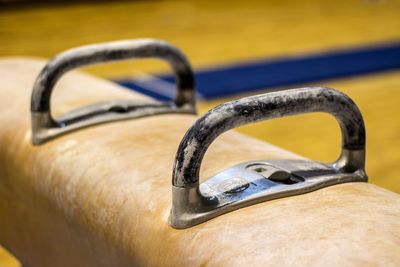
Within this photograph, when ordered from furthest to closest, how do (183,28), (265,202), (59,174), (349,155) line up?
(183,28) < (59,174) < (349,155) < (265,202)

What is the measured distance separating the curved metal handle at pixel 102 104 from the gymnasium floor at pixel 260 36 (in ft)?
3.49

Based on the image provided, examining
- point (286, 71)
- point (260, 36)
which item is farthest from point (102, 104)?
point (260, 36)

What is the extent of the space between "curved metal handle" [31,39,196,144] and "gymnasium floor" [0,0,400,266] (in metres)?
1.06

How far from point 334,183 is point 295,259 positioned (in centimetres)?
26

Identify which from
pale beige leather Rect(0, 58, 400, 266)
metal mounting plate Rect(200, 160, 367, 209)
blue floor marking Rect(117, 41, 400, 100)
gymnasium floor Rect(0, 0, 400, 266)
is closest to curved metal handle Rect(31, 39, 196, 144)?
pale beige leather Rect(0, 58, 400, 266)

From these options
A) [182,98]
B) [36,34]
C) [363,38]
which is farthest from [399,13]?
[182,98]

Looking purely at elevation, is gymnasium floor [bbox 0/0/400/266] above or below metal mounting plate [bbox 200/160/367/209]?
below

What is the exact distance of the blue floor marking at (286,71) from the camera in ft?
14.4

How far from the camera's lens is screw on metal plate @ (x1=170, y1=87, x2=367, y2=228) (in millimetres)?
957

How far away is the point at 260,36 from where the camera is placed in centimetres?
625

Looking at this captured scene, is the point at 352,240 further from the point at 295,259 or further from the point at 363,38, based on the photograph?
the point at 363,38

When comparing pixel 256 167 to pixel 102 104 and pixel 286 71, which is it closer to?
pixel 102 104

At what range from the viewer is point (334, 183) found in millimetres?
1057

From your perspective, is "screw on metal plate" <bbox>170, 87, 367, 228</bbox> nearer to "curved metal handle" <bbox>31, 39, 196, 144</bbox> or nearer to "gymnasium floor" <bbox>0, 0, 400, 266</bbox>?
"curved metal handle" <bbox>31, 39, 196, 144</bbox>
